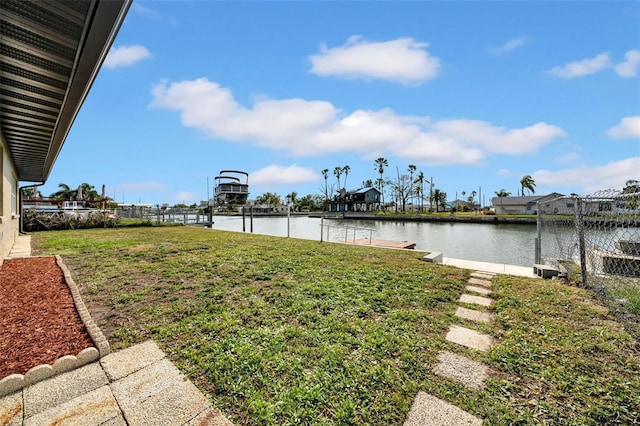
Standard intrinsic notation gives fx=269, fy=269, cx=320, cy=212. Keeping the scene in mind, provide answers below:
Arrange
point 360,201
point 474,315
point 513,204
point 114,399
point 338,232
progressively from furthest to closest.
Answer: point 360,201, point 513,204, point 338,232, point 474,315, point 114,399

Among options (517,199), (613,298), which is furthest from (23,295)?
(517,199)

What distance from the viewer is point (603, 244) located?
3883 millimetres

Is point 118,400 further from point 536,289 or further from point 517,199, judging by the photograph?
point 517,199

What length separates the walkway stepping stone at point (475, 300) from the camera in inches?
145

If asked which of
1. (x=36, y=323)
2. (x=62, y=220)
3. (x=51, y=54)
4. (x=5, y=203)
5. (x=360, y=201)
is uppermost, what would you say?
(x=360, y=201)

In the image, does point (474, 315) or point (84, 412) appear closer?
point (84, 412)

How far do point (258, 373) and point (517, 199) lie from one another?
201 ft

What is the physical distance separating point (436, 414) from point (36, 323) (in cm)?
381

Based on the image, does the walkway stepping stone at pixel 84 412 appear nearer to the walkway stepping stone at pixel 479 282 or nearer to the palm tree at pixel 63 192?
the walkway stepping stone at pixel 479 282

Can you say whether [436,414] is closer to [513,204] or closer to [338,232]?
[338,232]

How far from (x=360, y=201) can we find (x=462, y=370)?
56487 mm

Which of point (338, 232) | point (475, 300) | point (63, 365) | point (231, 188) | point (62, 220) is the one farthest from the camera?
point (231, 188)

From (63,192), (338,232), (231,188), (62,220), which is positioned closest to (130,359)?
(338,232)

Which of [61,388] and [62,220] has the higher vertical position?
[62,220]
